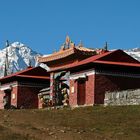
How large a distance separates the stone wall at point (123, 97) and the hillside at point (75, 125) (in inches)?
115

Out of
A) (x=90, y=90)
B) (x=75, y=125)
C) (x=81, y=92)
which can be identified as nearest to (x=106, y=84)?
(x=90, y=90)

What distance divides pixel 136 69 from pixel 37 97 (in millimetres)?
16165

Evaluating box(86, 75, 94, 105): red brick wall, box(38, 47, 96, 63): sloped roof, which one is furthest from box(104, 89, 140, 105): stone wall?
box(38, 47, 96, 63): sloped roof

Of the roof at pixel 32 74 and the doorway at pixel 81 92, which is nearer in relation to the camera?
the doorway at pixel 81 92

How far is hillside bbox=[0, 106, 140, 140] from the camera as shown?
2505 centimetres

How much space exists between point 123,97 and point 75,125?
11.2 m

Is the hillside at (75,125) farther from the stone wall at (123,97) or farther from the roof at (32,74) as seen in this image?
the roof at (32,74)

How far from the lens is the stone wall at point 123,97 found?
3786 cm

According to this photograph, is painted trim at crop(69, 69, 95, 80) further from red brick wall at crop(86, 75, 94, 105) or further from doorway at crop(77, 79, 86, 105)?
doorway at crop(77, 79, 86, 105)

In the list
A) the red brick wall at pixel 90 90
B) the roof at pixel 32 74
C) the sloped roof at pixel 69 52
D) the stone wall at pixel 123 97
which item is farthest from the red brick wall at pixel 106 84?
the roof at pixel 32 74

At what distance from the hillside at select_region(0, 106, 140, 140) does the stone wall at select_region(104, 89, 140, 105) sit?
2922 mm

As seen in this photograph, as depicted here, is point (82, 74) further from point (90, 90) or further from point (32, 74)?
point (32, 74)

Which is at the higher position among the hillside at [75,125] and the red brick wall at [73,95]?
the red brick wall at [73,95]

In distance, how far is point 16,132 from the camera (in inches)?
1026
